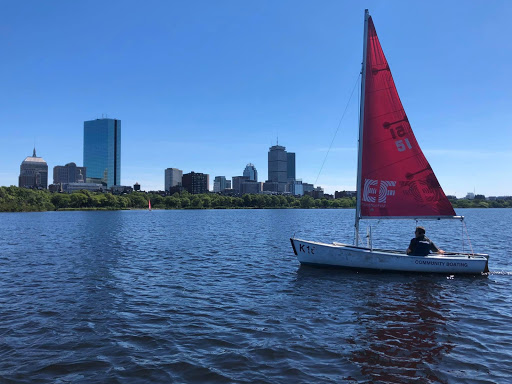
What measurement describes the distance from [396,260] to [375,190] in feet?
16.1

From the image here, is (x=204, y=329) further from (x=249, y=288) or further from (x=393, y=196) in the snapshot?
(x=393, y=196)

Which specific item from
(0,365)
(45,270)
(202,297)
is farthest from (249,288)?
(45,270)

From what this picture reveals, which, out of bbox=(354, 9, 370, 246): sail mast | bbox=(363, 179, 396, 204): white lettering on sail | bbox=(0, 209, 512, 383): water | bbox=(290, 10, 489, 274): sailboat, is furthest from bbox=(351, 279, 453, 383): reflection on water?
bbox=(363, 179, 396, 204): white lettering on sail

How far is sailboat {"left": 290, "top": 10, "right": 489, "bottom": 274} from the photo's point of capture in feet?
81.8

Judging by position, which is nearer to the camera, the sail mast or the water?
the water

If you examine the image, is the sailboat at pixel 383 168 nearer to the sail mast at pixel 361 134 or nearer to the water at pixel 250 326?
the sail mast at pixel 361 134

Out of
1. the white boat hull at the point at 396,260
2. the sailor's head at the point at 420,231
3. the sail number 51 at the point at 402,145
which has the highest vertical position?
the sail number 51 at the point at 402,145

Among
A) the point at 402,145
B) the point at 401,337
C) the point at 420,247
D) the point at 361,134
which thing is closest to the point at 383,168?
the point at 402,145

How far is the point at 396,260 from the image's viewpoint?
23859 millimetres

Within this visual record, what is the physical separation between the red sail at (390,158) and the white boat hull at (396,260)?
2962 millimetres

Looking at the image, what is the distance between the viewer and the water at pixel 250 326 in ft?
34.6

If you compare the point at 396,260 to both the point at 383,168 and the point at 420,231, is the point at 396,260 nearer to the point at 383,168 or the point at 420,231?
the point at 420,231

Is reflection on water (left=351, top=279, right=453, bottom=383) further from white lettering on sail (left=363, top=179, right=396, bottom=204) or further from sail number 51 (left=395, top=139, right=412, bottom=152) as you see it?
sail number 51 (left=395, top=139, right=412, bottom=152)

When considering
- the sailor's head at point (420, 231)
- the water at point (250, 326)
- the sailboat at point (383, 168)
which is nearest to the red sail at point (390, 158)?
the sailboat at point (383, 168)
